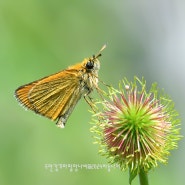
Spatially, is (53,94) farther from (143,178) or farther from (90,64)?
(143,178)

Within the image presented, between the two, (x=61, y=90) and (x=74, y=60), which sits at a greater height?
(x=74, y=60)

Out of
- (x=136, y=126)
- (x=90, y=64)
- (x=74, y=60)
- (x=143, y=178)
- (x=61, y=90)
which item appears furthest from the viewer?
(x=74, y=60)

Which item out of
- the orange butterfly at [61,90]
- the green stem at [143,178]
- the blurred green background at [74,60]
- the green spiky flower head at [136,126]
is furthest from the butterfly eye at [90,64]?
the blurred green background at [74,60]

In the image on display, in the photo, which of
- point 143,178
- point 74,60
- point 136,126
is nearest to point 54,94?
point 136,126

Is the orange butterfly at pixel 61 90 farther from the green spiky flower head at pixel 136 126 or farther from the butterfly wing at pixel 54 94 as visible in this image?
the green spiky flower head at pixel 136 126

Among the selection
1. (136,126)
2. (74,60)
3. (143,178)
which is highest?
(74,60)

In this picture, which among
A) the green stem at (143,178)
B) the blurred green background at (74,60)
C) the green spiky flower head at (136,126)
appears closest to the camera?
the green stem at (143,178)

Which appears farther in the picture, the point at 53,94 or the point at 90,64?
the point at 53,94
